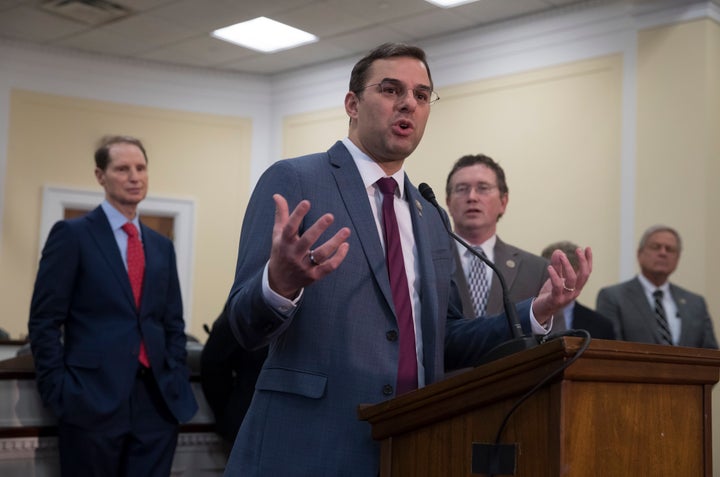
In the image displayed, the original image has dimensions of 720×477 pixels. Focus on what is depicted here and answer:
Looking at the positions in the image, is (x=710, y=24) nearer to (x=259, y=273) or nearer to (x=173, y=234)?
(x=173, y=234)

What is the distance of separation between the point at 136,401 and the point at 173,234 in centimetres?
601

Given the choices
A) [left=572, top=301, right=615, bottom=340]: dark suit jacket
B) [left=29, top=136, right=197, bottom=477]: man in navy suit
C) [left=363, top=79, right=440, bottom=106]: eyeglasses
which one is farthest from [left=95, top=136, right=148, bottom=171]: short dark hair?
[left=572, top=301, right=615, bottom=340]: dark suit jacket

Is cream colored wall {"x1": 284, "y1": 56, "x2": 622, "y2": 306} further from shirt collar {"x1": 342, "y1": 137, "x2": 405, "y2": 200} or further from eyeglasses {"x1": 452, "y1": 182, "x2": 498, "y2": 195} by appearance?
shirt collar {"x1": 342, "y1": 137, "x2": 405, "y2": 200}

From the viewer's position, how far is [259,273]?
172 centimetres

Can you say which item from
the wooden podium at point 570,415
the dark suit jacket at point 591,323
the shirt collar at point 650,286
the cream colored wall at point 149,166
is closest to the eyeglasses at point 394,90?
the wooden podium at point 570,415

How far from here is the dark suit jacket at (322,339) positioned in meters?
1.78

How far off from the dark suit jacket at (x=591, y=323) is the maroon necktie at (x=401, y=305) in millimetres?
2517

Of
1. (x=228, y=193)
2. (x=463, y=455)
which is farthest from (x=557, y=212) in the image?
(x=463, y=455)

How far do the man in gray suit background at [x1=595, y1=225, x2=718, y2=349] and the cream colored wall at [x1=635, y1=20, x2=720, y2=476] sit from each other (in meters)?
1.05

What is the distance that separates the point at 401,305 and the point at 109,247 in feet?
5.68

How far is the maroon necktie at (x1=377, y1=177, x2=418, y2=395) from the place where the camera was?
6.19 ft

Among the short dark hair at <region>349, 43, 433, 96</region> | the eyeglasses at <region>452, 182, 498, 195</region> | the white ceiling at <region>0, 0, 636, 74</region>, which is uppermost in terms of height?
the white ceiling at <region>0, 0, 636, 74</region>

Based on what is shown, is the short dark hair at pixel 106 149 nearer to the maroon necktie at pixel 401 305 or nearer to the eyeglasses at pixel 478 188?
the eyeglasses at pixel 478 188

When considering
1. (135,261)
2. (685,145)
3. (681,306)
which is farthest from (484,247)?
(685,145)
